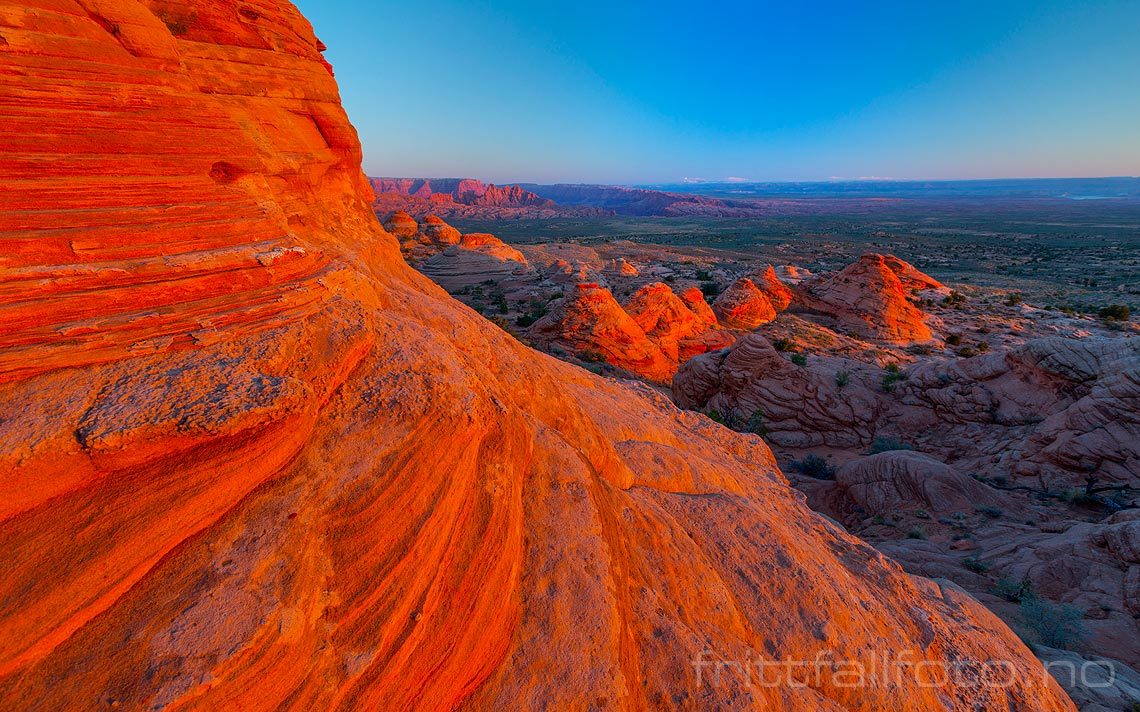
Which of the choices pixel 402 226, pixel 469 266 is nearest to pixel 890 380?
pixel 469 266

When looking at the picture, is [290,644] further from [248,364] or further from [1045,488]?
[1045,488]

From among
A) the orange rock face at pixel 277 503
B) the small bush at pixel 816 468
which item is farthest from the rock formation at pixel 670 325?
the orange rock face at pixel 277 503

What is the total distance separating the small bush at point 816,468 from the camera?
17.6 m

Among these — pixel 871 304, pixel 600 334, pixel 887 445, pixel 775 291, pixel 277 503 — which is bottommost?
pixel 887 445

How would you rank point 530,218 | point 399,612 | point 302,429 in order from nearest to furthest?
1. point 399,612
2. point 302,429
3. point 530,218

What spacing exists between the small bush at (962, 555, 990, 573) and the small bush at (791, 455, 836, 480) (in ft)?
19.1

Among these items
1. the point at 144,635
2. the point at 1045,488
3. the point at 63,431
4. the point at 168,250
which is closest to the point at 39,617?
the point at 144,635

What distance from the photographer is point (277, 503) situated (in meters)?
4.46

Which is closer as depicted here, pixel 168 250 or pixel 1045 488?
pixel 168 250

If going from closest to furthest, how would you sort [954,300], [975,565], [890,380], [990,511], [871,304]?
[975,565]
[990,511]
[890,380]
[871,304]
[954,300]

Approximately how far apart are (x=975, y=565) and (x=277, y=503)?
582 inches

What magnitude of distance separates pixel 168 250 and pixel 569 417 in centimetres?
599

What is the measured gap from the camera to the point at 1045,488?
15.2 meters

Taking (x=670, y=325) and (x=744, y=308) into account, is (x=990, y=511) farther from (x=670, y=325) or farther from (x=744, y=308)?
(x=744, y=308)
